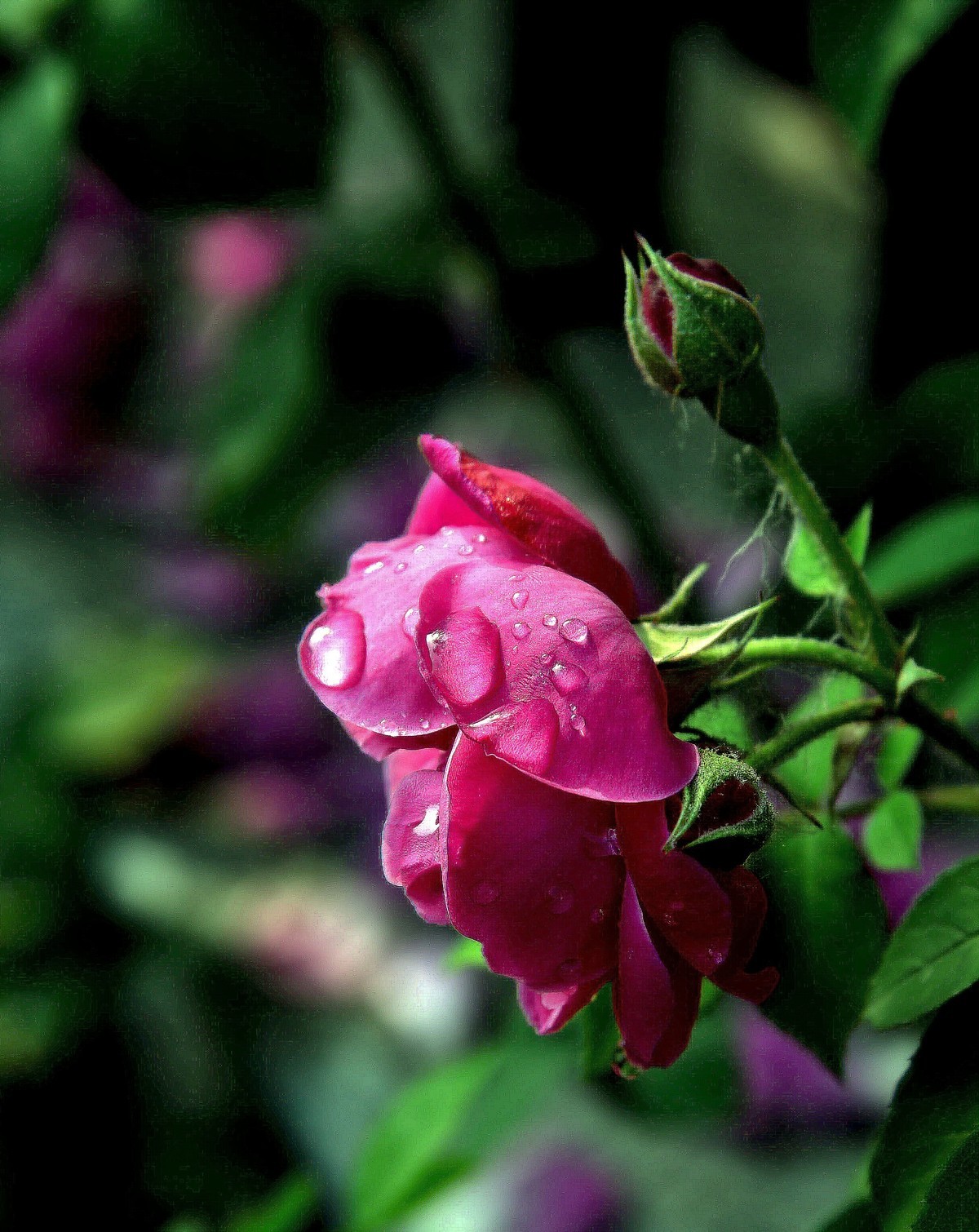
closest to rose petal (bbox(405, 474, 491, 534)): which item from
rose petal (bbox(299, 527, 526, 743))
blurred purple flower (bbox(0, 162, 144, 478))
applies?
rose petal (bbox(299, 527, 526, 743))

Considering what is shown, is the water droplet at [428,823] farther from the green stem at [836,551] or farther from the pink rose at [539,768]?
the green stem at [836,551]

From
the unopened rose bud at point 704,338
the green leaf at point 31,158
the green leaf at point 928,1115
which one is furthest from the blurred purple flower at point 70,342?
the green leaf at point 928,1115

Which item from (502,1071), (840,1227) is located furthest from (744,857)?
(502,1071)

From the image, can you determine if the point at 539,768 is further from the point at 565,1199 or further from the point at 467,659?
the point at 565,1199

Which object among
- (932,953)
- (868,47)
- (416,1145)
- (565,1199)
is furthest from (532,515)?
(565,1199)

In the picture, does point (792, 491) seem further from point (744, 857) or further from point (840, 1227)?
point (840, 1227)

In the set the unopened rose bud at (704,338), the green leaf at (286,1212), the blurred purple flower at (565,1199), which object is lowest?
the blurred purple flower at (565,1199)
